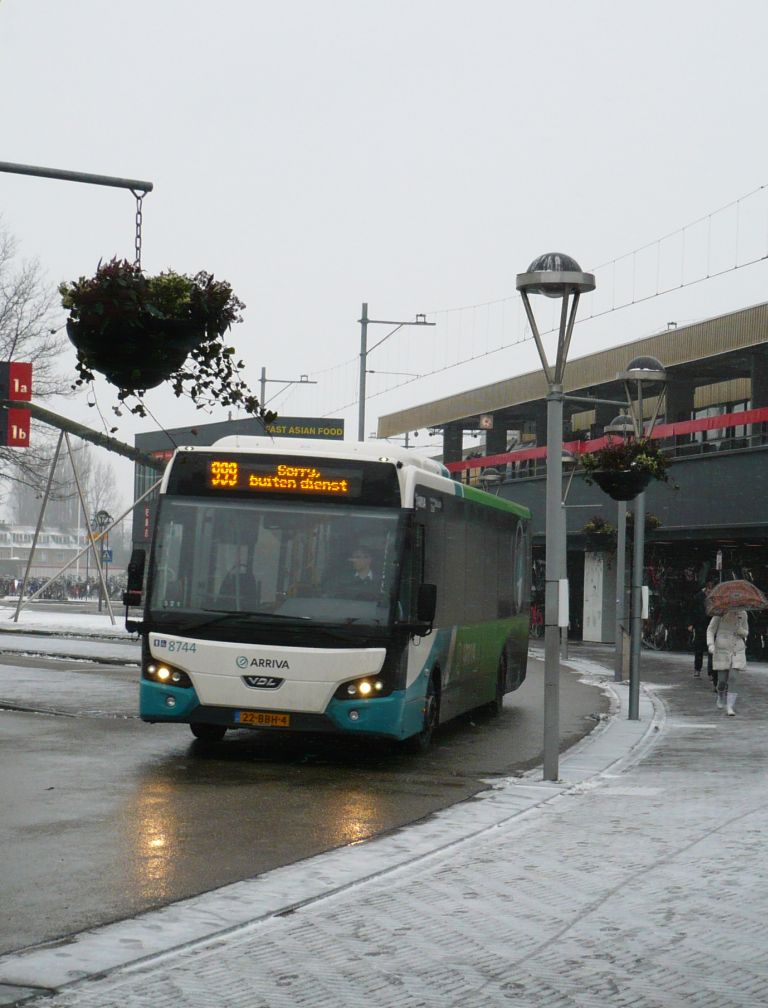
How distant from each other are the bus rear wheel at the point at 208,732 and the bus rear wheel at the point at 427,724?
177cm

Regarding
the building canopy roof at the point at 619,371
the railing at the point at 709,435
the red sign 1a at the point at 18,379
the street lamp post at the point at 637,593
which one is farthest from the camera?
the red sign 1a at the point at 18,379

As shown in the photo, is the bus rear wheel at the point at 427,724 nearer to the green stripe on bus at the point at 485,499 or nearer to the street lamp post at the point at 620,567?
the green stripe on bus at the point at 485,499

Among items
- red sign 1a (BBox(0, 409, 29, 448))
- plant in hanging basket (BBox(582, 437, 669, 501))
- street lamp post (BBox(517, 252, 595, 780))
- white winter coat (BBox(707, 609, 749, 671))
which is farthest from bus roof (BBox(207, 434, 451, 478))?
red sign 1a (BBox(0, 409, 29, 448))

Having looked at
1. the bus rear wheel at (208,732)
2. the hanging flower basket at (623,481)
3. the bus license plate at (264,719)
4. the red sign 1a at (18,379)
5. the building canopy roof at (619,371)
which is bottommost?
the bus rear wheel at (208,732)

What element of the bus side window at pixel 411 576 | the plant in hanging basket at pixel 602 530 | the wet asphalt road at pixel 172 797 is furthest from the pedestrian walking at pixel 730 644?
the plant in hanging basket at pixel 602 530

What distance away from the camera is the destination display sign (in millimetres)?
13750

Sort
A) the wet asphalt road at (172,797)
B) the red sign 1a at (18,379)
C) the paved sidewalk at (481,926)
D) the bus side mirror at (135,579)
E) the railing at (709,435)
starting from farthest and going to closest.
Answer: the red sign 1a at (18,379) → the railing at (709,435) → the bus side mirror at (135,579) → the wet asphalt road at (172,797) → the paved sidewalk at (481,926)

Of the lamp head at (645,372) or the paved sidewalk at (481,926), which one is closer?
the paved sidewalk at (481,926)

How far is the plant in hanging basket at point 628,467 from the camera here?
1905cm

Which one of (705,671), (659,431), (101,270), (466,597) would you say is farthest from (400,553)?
(659,431)

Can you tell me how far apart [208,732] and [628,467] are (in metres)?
6.61

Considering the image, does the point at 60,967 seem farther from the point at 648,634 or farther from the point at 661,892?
the point at 648,634

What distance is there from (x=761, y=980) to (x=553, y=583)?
6894 mm

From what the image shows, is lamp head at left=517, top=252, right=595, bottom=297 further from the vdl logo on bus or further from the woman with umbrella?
the woman with umbrella
